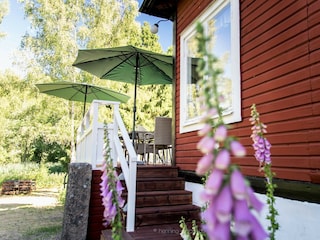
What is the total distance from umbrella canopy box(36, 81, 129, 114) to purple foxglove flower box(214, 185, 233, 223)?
21.2ft

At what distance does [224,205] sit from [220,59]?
2.43m

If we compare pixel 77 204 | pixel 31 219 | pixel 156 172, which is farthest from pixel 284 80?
pixel 31 219

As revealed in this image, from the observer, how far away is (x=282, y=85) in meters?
2.49

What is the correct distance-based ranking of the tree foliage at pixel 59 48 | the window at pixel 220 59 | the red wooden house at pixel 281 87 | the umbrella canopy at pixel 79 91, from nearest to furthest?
the red wooden house at pixel 281 87 < the window at pixel 220 59 < the umbrella canopy at pixel 79 91 < the tree foliage at pixel 59 48

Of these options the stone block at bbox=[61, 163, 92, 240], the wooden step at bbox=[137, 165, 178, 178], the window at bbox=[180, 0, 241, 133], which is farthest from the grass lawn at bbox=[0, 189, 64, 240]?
the window at bbox=[180, 0, 241, 133]

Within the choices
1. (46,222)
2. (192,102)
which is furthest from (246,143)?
(46,222)

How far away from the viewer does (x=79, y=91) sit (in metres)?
7.21

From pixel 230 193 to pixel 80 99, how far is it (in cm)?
773

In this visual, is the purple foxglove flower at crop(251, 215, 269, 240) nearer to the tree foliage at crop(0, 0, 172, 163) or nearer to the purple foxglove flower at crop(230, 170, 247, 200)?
the purple foxglove flower at crop(230, 170, 247, 200)

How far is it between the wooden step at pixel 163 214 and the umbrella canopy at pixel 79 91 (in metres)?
4.29

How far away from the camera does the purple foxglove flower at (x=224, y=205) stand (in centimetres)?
52

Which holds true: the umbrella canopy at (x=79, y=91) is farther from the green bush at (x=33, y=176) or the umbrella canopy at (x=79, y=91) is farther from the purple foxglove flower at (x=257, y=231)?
the purple foxglove flower at (x=257, y=231)

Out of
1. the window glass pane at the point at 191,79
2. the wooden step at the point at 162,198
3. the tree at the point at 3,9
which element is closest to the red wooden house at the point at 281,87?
the wooden step at the point at 162,198

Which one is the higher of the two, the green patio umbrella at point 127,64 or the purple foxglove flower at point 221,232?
the green patio umbrella at point 127,64
